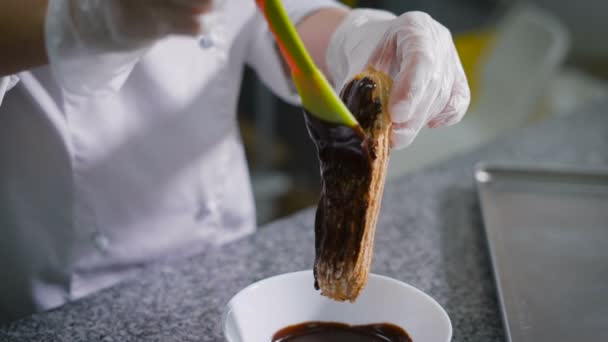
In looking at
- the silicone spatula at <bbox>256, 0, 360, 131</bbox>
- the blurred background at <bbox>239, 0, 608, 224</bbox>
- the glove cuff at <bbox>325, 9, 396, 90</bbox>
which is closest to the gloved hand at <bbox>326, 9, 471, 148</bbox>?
the glove cuff at <bbox>325, 9, 396, 90</bbox>

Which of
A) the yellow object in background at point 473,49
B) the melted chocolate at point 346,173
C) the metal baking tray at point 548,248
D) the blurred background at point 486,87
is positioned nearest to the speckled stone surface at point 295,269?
the metal baking tray at point 548,248

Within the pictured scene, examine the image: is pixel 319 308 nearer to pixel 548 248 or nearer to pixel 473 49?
pixel 548 248

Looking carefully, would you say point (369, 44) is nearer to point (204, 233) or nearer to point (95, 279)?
point (204, 233)

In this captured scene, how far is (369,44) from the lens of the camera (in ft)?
3.31

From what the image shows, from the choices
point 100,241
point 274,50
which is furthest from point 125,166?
point 274,50

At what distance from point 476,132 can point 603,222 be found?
4.44 ft

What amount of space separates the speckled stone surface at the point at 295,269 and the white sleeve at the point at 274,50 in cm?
23

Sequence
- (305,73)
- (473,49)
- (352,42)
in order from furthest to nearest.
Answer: (473,49), (352,42), (305,73)

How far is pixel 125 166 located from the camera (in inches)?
45.3

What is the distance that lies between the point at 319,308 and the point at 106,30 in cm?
41

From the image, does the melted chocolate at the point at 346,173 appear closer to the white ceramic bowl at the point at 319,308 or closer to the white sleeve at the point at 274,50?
the white ceramic bowl at the point at 319,308

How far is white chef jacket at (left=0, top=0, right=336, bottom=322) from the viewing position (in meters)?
1.06

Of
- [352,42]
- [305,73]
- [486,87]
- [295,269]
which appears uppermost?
[305,73]

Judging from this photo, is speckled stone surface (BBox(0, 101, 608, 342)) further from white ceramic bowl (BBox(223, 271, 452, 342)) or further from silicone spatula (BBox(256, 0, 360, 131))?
silicone spatula (BBox(256, 0, 360, 131))
